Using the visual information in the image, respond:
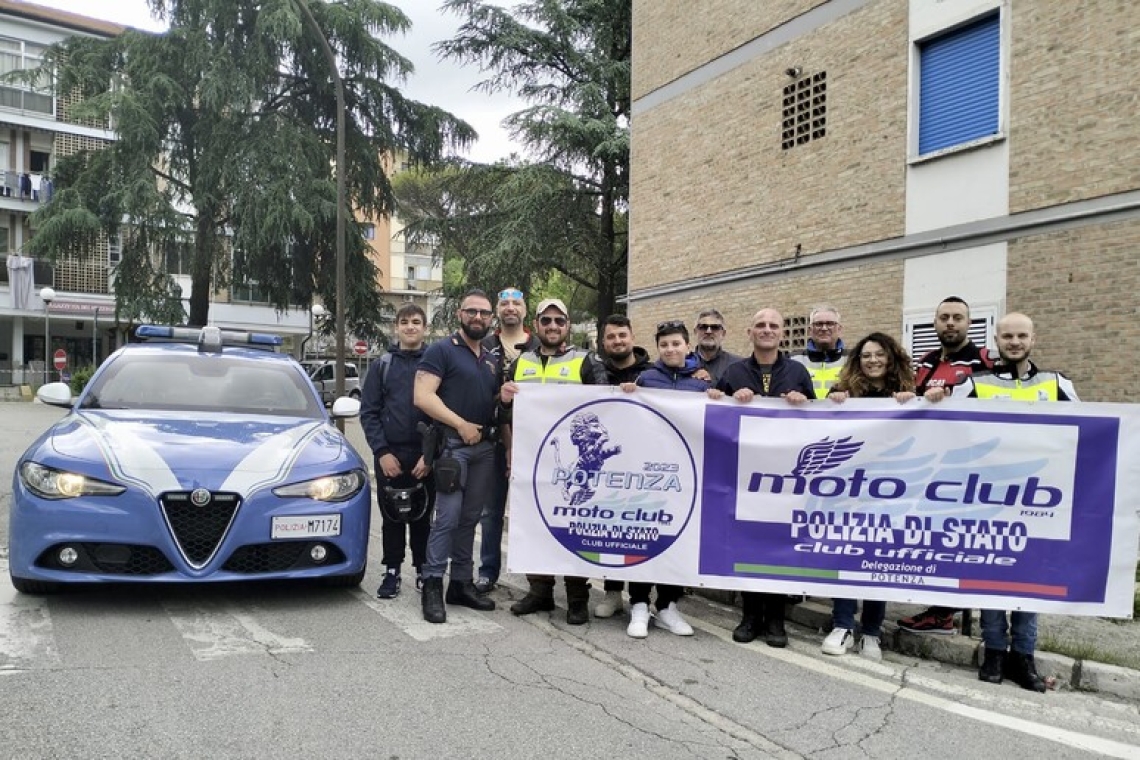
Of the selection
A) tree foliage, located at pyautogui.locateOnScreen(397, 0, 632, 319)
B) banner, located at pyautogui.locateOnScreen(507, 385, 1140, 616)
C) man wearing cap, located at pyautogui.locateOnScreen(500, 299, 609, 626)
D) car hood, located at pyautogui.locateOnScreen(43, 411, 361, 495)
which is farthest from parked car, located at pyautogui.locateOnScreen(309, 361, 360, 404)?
banner, located at pyautogui.locateOnScreen(507, 385, 1140, 616)

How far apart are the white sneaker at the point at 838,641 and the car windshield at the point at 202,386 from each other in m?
3.68

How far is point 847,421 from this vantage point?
5.05 meters

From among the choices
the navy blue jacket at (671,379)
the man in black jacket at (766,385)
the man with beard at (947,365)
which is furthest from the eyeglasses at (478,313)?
the man with beard at (947,365)

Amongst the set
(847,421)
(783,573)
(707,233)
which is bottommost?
(783,573)

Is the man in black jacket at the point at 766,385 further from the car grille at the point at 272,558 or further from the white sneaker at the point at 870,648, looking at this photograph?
the car grille at the point at 272,558

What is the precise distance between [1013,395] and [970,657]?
4.77 ft

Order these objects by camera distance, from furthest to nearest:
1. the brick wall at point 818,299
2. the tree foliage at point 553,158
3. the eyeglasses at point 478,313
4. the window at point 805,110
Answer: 1. the tree foliage at point 553,158
2. the window at point 805,110
3. the brick wall at point 818,299
4. the eyeglasses at point 478,313

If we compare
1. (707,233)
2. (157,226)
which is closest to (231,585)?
(707,233)

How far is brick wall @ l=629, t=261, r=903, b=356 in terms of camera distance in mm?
11633

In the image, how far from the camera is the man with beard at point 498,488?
5784 mm

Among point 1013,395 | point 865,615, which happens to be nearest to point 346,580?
point 865,615

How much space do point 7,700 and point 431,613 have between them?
2121 mm

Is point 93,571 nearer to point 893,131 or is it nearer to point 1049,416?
point 1049,416

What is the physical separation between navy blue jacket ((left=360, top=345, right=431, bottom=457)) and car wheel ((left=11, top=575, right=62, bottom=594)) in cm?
197
